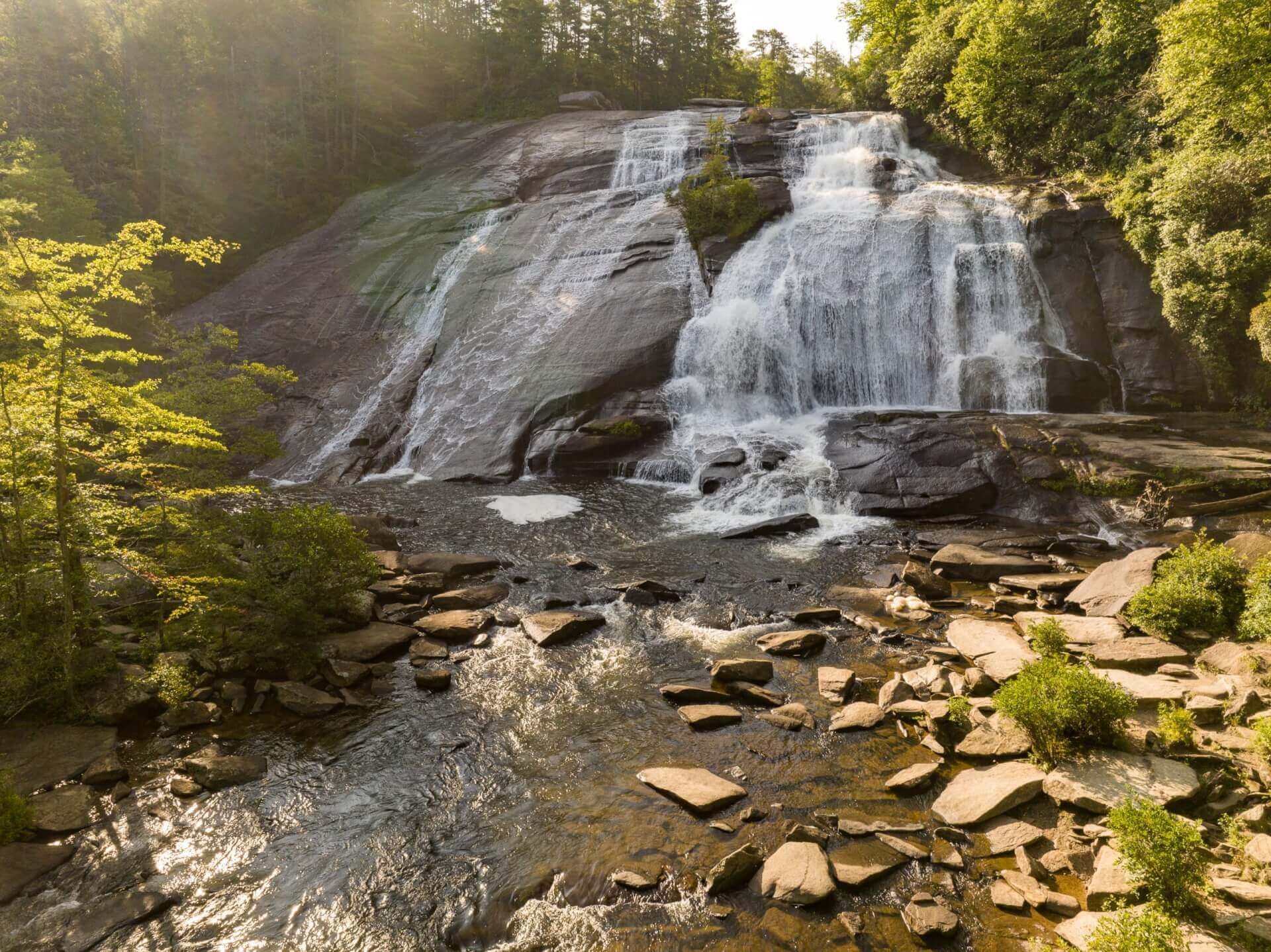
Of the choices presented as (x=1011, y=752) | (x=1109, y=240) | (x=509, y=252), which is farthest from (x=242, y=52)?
(x=1011, y=752)

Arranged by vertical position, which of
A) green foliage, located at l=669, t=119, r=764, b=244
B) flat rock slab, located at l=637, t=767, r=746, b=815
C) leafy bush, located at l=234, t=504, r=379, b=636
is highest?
green foliage, located at l=669, t=119, r=764, b=244

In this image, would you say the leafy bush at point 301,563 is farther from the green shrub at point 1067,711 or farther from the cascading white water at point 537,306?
the cascading white water at point 537,306

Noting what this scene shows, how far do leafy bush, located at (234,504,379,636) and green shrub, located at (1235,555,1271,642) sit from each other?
13637 millimetres

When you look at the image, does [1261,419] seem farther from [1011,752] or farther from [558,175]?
[558,175]

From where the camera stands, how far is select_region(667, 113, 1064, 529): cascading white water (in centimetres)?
2234

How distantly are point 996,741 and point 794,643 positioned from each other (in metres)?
3.51

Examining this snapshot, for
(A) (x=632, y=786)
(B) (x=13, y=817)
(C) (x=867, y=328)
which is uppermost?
(C) (x=867, y=328)

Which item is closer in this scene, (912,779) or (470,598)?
(912,779)

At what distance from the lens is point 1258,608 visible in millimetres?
9078

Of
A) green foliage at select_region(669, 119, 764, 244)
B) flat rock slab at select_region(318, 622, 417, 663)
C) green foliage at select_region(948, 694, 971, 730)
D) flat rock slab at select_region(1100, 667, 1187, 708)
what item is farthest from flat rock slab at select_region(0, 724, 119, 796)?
green foliage at select_region(669, 119, 764, 244)

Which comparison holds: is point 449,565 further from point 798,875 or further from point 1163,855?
point 1163,855

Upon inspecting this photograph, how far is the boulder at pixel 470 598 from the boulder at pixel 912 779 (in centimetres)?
808

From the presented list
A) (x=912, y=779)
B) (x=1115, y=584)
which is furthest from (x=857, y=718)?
(x=1115, y=584)

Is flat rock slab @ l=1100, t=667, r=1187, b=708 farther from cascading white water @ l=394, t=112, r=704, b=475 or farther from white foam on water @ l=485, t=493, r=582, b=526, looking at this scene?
cascading white water @ l=394, t=112, r=704, b=475
